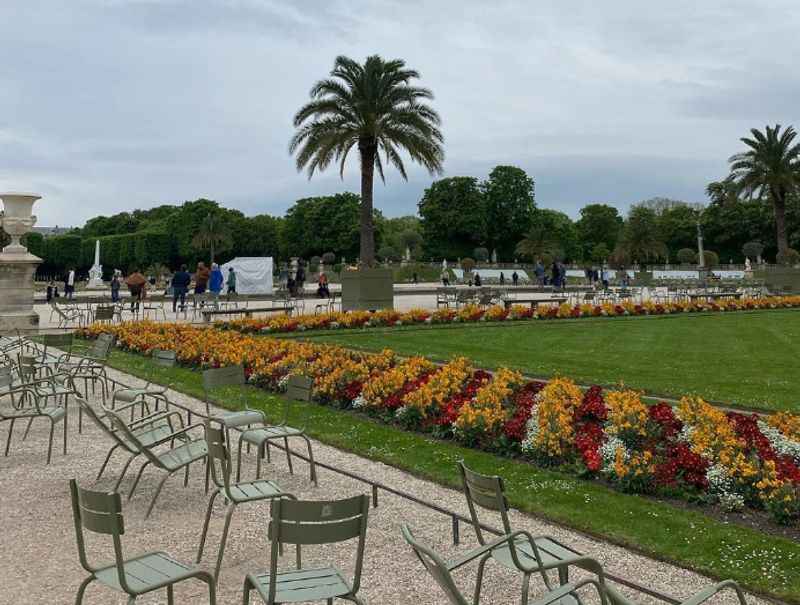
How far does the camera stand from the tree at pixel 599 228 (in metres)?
98.3

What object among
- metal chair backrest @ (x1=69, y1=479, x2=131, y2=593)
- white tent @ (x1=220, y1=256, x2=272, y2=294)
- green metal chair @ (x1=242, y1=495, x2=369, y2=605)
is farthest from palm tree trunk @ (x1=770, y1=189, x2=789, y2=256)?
metal chair backrest @ (x1=69, y1=479, x2=131, y2=593)

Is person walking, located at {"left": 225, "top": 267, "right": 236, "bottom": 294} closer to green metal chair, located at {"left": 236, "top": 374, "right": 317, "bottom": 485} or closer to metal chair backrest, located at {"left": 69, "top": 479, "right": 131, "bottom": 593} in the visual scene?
green metal chair, located at {"left": 236, "top": 374, "right": 317, "bottom": 485}

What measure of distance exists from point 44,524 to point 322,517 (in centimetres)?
311

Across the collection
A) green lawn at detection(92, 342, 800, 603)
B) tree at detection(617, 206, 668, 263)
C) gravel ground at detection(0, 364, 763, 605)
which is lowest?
gravel ground at detection(0, 364, 763, 605)

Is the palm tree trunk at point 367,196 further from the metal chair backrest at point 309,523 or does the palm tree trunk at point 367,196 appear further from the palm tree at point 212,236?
the palm tree at point 212,236

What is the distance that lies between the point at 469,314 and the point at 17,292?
41.3ft

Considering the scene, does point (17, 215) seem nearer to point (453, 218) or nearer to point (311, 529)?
point (311, 529)

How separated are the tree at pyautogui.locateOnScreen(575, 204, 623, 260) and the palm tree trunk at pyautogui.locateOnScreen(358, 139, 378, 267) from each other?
74.8 metres

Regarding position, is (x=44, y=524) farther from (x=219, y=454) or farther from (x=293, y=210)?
(x=293, y=210)

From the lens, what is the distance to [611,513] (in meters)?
5.31

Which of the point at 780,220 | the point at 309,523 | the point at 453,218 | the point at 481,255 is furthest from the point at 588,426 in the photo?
the point at 453,218

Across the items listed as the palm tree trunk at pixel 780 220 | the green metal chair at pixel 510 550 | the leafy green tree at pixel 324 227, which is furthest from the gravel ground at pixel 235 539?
→ the leafy green tree at pixel 324 227

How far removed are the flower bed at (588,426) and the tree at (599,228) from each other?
91837mm

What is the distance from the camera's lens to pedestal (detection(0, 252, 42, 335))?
19703 millimetres
